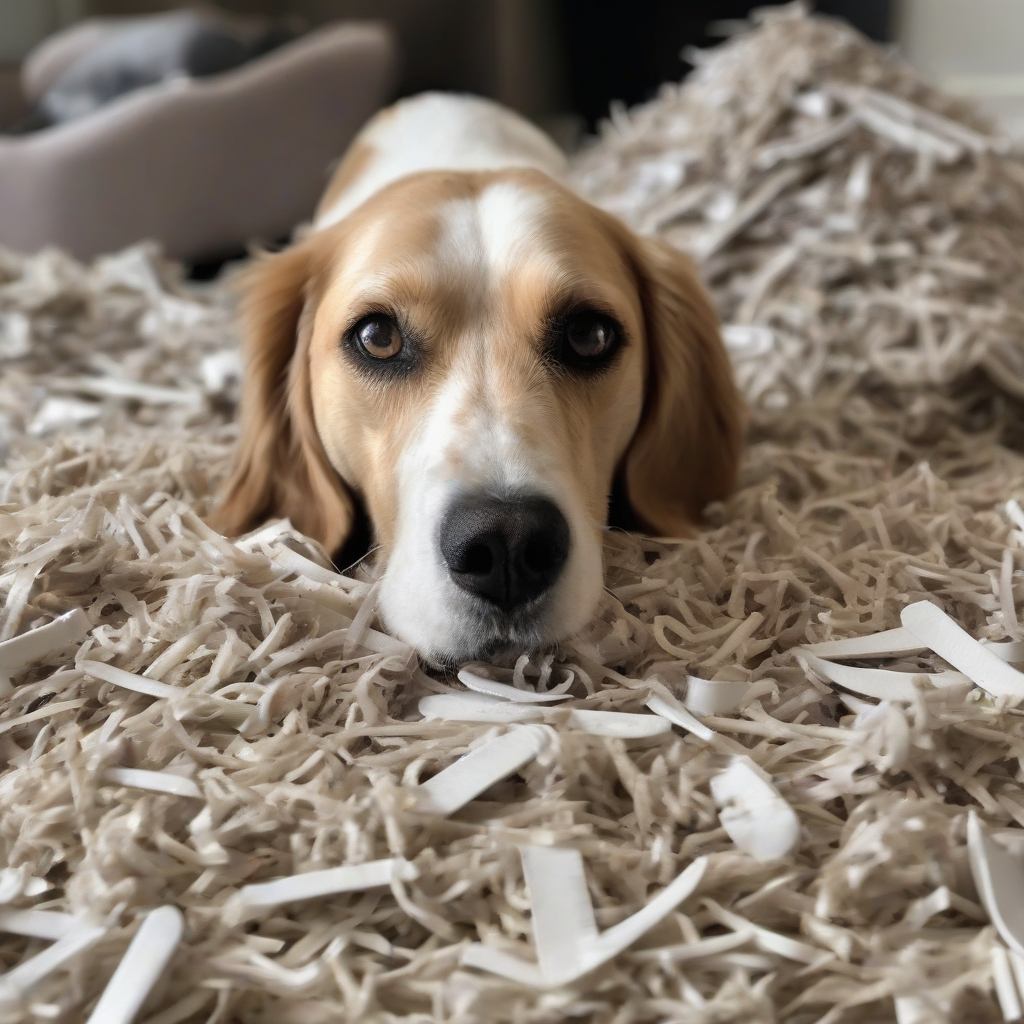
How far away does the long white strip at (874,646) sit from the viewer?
3.57ft

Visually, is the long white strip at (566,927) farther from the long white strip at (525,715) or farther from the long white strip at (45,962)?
the long white strip at (45,962)

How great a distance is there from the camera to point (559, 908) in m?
0.79

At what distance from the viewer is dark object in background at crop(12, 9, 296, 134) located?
11.4ft

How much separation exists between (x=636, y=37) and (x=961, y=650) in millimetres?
4525

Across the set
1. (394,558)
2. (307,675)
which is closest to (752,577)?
(394,558)

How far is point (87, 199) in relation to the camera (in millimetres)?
2979

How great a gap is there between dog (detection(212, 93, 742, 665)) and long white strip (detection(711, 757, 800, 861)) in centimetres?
24

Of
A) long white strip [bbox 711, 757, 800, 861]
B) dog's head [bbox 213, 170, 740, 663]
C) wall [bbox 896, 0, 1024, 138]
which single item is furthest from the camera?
wall [bbox 896, 0, 1024, 138]

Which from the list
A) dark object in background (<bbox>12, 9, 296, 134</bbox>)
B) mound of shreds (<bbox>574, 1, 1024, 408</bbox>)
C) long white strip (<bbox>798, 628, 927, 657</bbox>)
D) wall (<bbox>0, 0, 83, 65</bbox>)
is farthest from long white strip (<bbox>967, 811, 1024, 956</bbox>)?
wall (<bbox>0, 0, 83, 65</bbox>)

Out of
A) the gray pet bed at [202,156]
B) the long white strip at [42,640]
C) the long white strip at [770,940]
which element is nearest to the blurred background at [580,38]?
the gray pet bed at [202,156]

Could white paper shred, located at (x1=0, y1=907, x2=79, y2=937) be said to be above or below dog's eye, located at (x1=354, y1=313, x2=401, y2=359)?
below

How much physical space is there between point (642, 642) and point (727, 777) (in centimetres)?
22

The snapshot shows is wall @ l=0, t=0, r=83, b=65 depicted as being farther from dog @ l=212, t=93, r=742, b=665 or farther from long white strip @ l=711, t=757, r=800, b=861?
long white strip @ l=711, t=757, r=800, b=861

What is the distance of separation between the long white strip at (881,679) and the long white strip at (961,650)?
0.06 feet
